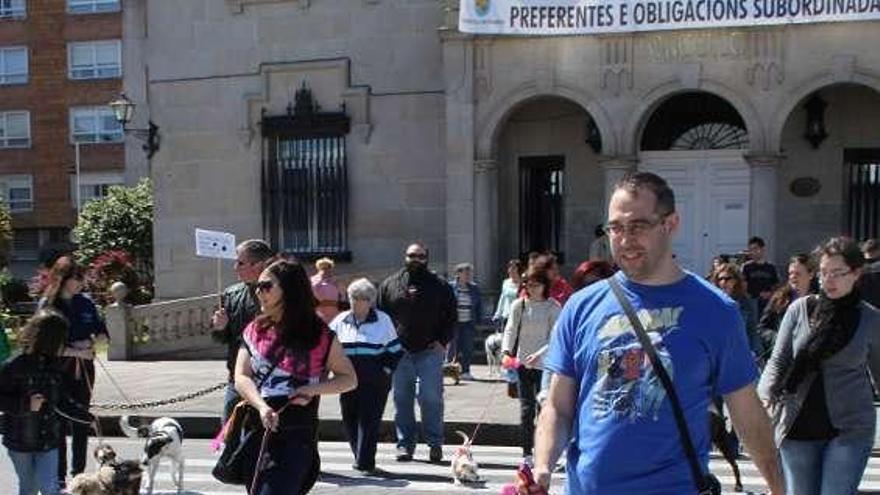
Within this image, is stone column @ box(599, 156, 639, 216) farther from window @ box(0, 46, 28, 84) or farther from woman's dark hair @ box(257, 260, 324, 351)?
window @ box(0, 46, 28, 84)

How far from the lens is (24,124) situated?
163 feet

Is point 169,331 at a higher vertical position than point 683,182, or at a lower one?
lower

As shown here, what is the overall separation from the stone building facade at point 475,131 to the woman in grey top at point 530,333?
8943mm

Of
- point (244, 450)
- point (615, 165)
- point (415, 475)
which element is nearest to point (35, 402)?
point (244, 450)

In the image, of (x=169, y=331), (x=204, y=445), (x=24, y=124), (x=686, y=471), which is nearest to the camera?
(x=686, y=471)

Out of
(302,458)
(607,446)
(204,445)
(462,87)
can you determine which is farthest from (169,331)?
(607,446)

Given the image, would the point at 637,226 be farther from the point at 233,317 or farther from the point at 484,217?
the point at 484,217

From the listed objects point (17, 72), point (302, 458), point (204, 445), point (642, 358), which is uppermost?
point (17, 72)

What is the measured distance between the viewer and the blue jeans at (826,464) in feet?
17.7

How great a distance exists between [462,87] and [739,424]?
15.4 metres

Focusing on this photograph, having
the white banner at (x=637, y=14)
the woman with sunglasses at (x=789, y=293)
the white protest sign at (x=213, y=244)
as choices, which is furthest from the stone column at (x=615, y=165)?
the woman with sunglasses at (x=789, y=293)

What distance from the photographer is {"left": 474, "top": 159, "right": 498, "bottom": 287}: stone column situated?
1884 centimetres

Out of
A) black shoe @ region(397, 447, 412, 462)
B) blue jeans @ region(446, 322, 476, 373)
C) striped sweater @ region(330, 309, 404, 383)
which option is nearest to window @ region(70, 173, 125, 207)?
blue jeans @ region(446, 322, 476, 373)

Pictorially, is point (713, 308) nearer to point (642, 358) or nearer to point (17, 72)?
point (642, 358)
